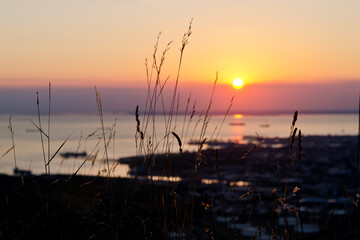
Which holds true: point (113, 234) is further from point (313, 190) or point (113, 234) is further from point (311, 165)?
point (311, 165)

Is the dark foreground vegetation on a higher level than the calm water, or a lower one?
higher

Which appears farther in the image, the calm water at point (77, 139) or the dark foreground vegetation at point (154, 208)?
the calm water at point (77, 139)

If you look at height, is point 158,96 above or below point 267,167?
A: above

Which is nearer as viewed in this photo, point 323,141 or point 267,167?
point 267,167

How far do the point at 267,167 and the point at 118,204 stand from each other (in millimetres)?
18546

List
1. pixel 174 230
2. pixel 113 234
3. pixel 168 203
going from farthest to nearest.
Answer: pixel 168 203
pixel 174 230
pixel 113 234

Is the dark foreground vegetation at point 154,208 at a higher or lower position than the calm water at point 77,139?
higher

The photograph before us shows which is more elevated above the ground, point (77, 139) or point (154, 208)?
point (154, 208)

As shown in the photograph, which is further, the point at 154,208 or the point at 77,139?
the point at 77,139

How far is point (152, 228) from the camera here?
2357mm

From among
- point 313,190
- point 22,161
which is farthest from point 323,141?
point 22,161

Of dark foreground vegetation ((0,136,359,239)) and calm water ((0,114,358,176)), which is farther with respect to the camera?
calm water ((0,114,358,176))

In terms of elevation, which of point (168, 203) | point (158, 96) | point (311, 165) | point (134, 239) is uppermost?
point (158, 96)

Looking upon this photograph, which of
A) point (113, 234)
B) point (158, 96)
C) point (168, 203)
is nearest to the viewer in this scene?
point (113, 234)
